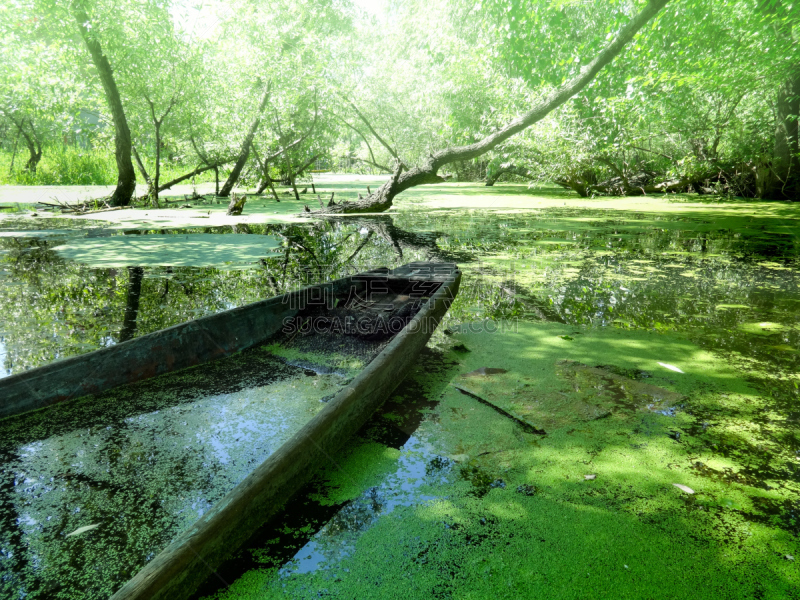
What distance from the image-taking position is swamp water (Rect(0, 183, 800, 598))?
125 cm

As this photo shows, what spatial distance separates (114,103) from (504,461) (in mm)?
10194

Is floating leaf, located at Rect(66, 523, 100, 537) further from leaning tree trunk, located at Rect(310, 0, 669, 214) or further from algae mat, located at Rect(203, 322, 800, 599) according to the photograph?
leaning tree trunk, located at Rect(310, 0, 669, 214)

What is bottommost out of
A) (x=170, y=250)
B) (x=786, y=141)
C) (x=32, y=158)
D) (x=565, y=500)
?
(x=565, y=500)

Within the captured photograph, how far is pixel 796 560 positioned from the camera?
1.31 meters

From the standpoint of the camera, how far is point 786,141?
10500 mm

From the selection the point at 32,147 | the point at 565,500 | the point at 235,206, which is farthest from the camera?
the point at 32,147

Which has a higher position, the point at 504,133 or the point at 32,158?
the point at 32,158

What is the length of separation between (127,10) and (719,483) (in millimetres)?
10599

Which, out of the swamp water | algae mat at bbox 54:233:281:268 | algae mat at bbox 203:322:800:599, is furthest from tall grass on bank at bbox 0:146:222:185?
algae mat at bbox 203:322:800:599

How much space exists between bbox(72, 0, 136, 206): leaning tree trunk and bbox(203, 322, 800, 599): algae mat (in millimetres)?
9437

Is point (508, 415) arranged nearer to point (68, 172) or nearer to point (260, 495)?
point (260, 495)

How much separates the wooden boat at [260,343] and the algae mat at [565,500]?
0.17 m

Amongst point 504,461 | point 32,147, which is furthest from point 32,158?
point 504,461

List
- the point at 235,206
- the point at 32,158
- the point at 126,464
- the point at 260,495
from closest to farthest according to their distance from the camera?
the point at 260,495, the point at 126,464, the point at 235,206, the point at 32,158
